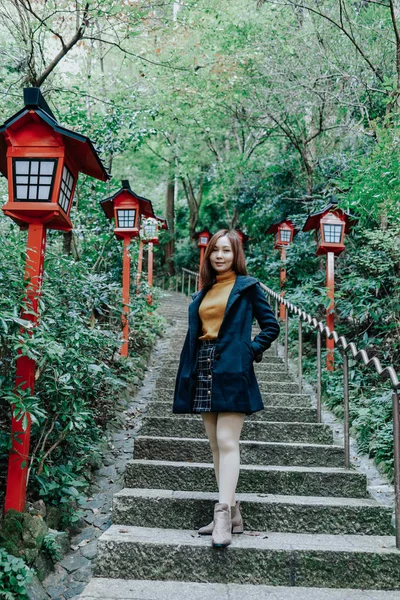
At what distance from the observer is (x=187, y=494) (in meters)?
3.32

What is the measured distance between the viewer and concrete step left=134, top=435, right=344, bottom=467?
3.89 m

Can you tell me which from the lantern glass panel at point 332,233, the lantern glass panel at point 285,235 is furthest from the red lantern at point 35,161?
the lantern glass panel at point 285,235

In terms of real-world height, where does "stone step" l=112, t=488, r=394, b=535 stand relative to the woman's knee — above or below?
below

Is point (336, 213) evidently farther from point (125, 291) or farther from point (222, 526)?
point (222, 526)

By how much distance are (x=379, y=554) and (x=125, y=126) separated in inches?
255

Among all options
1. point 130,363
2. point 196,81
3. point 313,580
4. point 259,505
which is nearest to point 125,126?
point 130,363

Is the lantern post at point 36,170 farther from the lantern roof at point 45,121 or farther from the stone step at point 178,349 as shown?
the stone step at point 178,349

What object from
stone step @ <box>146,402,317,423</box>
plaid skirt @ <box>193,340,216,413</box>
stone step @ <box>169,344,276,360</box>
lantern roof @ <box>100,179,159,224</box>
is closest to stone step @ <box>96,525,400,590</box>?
plaid skirt @ <box>193,340,216,413</box>

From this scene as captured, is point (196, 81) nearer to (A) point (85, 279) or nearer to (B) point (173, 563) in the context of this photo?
(A) point (85, 279)

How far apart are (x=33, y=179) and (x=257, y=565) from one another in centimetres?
272

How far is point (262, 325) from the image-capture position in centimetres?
299

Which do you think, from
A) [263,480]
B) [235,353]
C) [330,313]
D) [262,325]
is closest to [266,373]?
[330,313]

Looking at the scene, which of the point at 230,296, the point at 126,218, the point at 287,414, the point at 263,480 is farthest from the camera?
the point at 126,218

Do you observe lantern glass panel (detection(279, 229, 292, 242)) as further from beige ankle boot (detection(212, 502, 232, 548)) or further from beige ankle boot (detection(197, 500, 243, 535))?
beige ankle boot (detection(212, 502, 232, 548))
